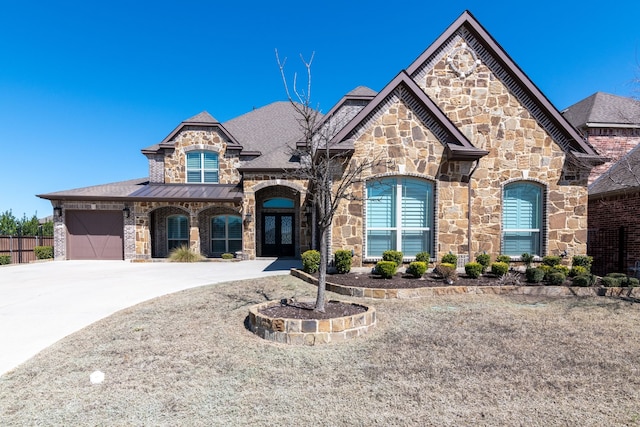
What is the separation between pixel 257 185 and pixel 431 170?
902 centimetres

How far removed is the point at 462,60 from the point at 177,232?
1582 centimetres

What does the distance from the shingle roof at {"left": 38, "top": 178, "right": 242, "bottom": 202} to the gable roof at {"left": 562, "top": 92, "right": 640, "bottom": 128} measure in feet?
58.3

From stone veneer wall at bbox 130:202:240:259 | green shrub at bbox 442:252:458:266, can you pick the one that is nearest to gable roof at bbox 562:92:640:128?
green shrub at bbox 442:252:458:266

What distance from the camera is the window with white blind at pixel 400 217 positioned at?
32.5 feet

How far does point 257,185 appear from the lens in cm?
1612

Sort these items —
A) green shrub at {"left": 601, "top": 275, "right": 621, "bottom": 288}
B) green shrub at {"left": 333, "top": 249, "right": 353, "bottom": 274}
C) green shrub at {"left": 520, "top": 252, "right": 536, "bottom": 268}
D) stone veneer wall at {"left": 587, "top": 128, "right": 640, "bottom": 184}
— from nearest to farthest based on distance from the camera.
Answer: green shrub at {"left": 601, "top": 275, "right": 621, "bottom": 288}
green shrub at {"left": 333, "top": 249, "right": 353, "bottom": 274}
green shrub at {"left": 520, "top": 252, "right": 536, "bottom": 268}
stone veneer wall at {"left": 587, "top": 128, "right": 640, "bottom": 184}

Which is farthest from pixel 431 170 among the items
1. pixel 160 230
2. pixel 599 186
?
pixel 160 230

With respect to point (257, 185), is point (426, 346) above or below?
below

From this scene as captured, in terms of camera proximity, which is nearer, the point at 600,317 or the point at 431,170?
the point at 600,317

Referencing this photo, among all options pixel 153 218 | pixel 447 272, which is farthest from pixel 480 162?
pixel 153 218

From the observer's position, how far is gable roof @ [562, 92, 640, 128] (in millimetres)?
15952

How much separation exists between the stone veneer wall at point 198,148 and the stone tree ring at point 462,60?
1174 centimetres

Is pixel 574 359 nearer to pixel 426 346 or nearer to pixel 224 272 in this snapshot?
pixel 426 346

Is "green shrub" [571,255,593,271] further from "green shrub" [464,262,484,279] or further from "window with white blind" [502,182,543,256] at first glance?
"green shrub" [464,262,484,279]
